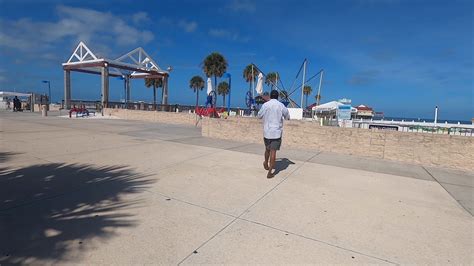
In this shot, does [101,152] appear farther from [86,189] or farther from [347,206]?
[347,206]

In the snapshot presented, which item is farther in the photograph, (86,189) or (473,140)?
(473,140)

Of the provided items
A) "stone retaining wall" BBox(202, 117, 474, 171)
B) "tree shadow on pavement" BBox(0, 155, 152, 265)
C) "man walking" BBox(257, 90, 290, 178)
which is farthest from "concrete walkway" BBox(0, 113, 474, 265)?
"stone retaining wall" BBox(202, 117, 474, 171)

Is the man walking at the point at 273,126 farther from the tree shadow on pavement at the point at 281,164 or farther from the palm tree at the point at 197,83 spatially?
the palm tree at the point at 197,83

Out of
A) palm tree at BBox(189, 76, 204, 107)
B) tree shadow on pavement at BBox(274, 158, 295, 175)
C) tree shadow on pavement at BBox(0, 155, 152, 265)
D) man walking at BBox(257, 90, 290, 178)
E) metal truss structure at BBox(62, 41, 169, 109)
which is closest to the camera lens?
tree shadow on pavement at BBox(0, 155, 152, 265)

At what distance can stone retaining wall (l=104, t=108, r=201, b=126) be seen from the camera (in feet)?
64.5

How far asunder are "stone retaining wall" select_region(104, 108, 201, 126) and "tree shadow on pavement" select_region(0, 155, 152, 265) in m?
14.2

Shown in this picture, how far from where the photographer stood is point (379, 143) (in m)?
8.16

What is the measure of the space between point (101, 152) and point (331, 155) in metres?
6.70

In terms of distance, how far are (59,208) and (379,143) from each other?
809 centimetres

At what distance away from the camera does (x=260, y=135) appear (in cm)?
1042

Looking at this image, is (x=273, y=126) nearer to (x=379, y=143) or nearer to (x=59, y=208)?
(x=59, y=208)

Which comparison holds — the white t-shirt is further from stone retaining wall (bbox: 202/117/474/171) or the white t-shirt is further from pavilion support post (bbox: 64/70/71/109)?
pavilion support post (bbox: 64/70/71/109)

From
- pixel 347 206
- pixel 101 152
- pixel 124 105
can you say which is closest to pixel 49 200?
pixel 101 152

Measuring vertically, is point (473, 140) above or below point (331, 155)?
above
